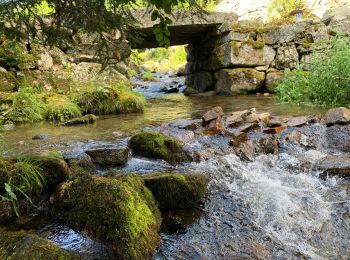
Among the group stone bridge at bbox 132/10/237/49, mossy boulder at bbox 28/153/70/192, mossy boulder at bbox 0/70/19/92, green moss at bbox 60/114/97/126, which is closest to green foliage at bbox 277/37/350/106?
stone bridge at bbox 132/10/237/49

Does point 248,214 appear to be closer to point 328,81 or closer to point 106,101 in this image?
point 328,81

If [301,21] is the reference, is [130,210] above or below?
below

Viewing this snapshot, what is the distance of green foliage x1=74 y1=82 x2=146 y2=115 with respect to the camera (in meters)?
7.90

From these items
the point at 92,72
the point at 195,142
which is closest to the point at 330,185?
the point at 195,142

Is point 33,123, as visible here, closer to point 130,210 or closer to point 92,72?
point 92,72

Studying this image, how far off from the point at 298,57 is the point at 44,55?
323 inches

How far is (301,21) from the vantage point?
456 inches

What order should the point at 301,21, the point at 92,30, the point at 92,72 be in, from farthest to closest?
the point at 301,21, the point at 92,72, the point at 92,30

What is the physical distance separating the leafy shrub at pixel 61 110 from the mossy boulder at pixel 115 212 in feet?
14.4

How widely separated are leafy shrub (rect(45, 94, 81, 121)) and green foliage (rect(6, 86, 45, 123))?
15 cm

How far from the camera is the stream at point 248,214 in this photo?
274 centimetres

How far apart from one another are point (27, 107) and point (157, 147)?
387 centimetres

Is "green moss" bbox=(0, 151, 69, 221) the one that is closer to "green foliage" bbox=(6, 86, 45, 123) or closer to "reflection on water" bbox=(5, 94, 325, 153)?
"reflection on water" bbox=(5, 94, 325, 153)

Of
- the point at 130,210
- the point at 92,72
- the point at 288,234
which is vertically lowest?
the point at 288,234
